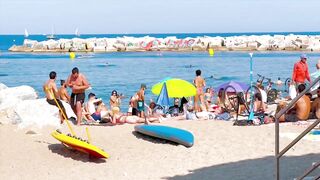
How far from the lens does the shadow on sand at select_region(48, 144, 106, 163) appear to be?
973 centimetres

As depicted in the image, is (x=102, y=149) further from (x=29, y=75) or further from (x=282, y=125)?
(x=29, y=75)

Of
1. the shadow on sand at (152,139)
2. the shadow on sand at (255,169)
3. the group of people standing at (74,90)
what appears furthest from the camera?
the group of people standing at (74,90)

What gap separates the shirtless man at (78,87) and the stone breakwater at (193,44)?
57.6 meters

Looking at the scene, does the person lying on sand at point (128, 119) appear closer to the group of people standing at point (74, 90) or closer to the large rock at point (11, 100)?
the group of people standing at point (74, 90)

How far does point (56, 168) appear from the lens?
9328 mm

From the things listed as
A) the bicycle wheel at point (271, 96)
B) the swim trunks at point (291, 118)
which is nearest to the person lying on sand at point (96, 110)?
the swim trunks at point (291, 118)

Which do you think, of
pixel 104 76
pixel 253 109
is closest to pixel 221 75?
pixel 104 76

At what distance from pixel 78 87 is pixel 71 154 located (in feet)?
7.42

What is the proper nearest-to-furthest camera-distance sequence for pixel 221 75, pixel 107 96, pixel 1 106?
pixel 1 106
pixel 107 96
pixel 221 75

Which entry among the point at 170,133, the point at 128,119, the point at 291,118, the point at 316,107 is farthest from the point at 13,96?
the point at 316,107

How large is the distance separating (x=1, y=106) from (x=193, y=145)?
5.12 metres

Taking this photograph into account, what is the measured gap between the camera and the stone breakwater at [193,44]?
69250 mm

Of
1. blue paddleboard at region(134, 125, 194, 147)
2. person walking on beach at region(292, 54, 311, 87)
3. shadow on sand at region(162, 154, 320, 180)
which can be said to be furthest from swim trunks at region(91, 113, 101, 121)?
person walking on beach at region(292, 54, 311, 87)

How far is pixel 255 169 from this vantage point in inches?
328
